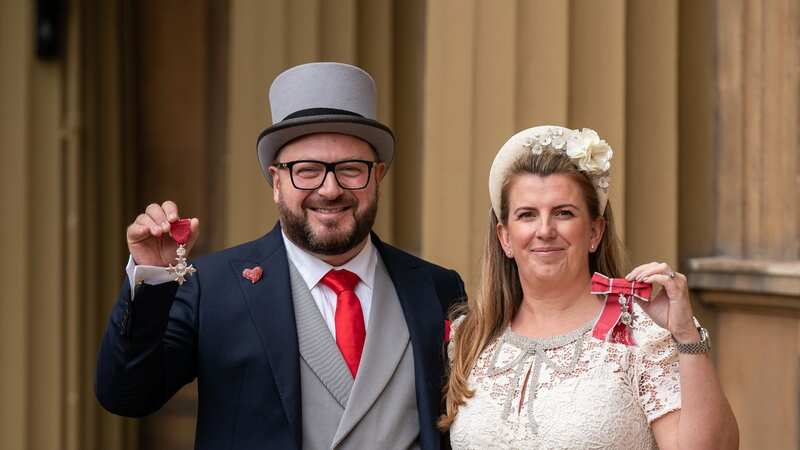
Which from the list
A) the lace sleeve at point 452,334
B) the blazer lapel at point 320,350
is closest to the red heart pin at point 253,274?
the blazer lapel at point 320,350

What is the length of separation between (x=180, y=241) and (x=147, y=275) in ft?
0.38

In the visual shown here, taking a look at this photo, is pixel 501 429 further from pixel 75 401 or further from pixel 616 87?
pixel 75 401

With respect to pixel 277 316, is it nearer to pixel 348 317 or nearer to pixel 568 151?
pixel 348 317

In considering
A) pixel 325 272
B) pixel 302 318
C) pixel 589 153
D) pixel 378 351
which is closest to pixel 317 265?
pixel 325 272

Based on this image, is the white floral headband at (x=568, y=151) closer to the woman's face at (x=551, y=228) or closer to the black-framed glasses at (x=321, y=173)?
the woman's face at (x=551, y=228)

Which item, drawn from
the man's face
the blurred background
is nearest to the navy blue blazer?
the man's face

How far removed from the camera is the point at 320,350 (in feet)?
9.02

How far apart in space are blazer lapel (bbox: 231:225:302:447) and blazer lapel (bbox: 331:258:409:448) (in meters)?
0.15

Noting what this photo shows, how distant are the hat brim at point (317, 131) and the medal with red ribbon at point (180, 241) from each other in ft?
1.61

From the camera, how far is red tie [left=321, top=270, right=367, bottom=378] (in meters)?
2.80

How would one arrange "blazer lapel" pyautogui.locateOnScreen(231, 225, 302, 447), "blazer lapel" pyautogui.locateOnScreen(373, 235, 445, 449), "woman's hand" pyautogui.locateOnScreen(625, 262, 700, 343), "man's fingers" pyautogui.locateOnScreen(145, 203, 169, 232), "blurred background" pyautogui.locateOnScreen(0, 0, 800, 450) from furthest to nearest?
"blurred background" pyautogui.locateOnScreen(0, 0, 800, 450)
"blazer lapel" pyautogui.locateOnScreen(373, 235, 445, 449)
"blazer lapel" pyautogui.locateOnScreen(231, 225, 302, 447)
"man's fingers" pyautogui.locateOnScreen(145, 203, 169, 232)
"woman's hand" pyautogui.locateOnScreen(625, 262, 700, 343)

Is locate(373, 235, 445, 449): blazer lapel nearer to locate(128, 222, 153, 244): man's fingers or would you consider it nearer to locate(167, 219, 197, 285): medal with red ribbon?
locate(167, 219, 197, 285): medal with red ribbon

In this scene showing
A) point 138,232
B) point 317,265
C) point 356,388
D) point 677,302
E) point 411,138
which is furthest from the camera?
point 411,138

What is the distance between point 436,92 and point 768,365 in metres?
1.58
